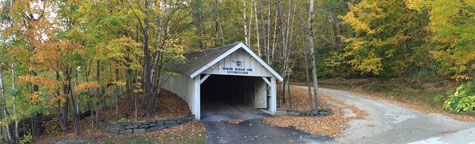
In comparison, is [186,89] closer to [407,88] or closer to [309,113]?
[309,113]

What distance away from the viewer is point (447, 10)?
11.8 metres

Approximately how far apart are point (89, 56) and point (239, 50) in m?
6.10

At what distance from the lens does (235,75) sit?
14.6 m

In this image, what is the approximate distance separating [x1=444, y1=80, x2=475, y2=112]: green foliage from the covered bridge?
760cm

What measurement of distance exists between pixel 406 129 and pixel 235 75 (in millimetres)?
7842

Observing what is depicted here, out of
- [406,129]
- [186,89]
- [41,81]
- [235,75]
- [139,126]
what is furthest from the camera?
[186,89]

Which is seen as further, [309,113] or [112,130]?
[309,113]

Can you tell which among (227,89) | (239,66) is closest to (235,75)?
(239,66)

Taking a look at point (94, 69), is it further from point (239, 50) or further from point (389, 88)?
point (389, 88)

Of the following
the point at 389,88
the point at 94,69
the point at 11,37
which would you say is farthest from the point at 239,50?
the point at 389,88

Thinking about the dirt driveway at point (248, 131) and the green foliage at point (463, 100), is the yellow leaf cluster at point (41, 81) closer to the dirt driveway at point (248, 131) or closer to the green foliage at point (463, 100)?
the dirt driveway at point (248, 131)

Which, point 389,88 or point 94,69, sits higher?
point 94,69

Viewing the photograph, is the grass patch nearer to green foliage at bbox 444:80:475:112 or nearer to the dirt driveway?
green foliage at bbox 444:80:475:112

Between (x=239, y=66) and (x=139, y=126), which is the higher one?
(x=239, y=66)
